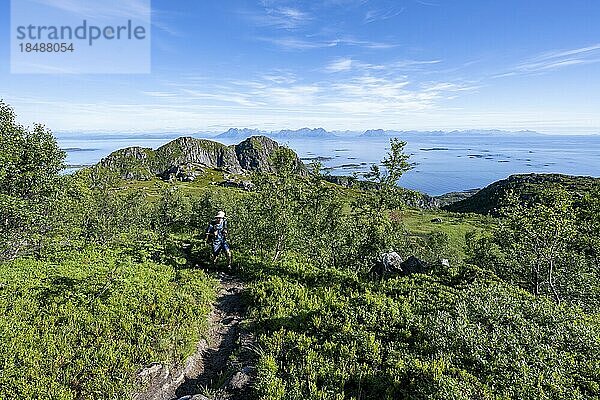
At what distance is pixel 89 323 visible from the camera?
11266 mm

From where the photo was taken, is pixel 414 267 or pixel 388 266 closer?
pixel 414 267

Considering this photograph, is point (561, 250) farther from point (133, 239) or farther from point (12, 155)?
point (12, 155)

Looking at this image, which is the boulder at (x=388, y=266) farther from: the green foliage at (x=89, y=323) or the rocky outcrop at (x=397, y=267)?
the green foliage at (x=89, y=323)

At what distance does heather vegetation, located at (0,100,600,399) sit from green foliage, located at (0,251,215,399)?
0.05m

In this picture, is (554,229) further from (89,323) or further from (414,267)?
(89,323)

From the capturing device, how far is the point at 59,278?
1391cm

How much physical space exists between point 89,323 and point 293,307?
7.42 m

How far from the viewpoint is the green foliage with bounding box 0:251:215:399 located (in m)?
8.81

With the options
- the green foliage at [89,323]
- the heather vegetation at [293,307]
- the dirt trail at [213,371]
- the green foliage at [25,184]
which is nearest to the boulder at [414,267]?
the heather vegetation at [293,307]

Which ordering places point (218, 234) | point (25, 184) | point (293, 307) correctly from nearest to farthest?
point (293, 307) → point (218, 234) → point (25, 184)

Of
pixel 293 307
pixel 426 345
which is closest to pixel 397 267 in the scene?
pixel 293 307

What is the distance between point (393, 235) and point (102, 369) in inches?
782

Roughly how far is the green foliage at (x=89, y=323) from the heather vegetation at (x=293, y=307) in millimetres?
48

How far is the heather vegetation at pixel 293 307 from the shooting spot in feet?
28.8
